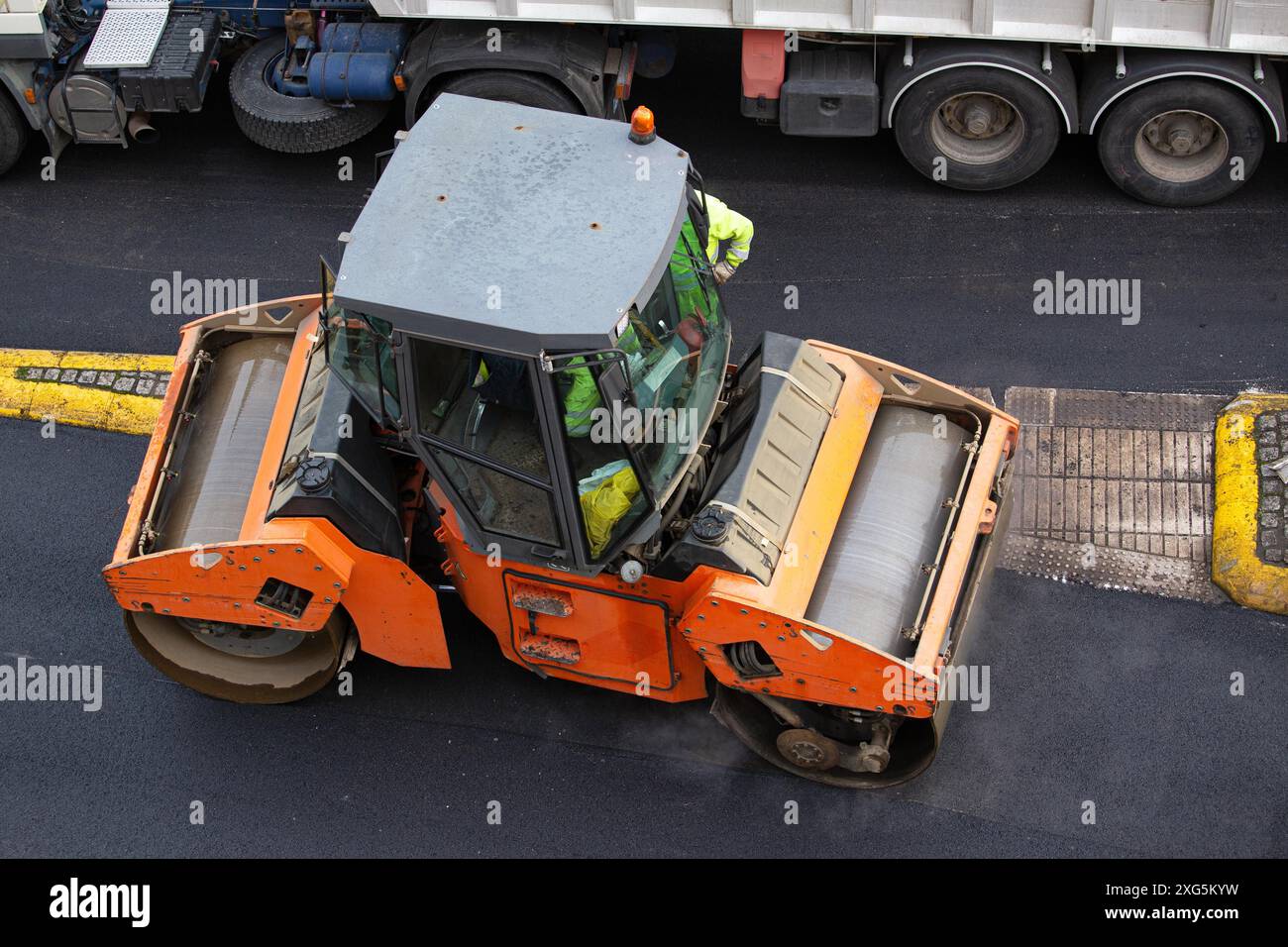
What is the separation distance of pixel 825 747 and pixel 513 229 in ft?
7.92

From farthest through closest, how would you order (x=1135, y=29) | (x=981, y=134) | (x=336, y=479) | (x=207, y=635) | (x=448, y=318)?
(x=981, y=134), (x=1135, y=29), (x=207, y=635), (x=336, y=479), (x=448, y=318)

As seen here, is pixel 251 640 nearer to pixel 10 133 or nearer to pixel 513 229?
pixel 513 229

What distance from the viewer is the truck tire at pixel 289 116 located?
362 inches

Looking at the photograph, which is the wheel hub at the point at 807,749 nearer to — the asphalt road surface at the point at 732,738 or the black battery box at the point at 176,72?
the asphalt road surface at the point at 732,738

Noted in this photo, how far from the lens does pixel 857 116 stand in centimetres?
891

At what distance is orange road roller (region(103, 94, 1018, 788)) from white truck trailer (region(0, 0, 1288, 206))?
244 cm

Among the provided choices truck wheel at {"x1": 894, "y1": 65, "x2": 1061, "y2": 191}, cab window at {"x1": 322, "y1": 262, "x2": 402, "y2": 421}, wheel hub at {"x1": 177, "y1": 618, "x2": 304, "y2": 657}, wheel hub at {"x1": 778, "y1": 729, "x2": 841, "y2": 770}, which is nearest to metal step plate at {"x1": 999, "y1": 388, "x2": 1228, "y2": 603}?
wheel hub at {"x1": 778, "y1": 729, "x2": 841, "y2": 770}

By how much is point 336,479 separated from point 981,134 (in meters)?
4.53

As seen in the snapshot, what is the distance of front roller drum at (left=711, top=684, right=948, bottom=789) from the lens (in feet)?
21.2

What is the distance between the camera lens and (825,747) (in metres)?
6.49

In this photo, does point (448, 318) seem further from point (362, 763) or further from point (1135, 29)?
point (1135, 29)

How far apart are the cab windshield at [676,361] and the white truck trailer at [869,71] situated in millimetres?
2925

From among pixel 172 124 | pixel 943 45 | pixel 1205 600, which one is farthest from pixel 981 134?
pixel 172 124

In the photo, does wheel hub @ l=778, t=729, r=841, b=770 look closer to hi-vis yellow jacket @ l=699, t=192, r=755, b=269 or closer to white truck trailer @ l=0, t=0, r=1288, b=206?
hi-vis yellow jacket @ l=699, t=192, r=755, b=269
